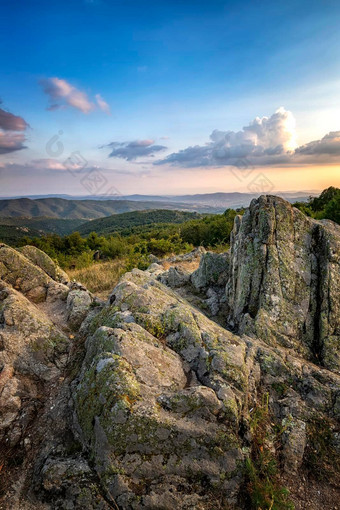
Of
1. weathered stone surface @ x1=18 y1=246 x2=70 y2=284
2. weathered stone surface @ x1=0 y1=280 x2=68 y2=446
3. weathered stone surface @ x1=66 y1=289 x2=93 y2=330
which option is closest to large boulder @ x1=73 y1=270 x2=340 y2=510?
weathered stone surface @ x1=0 y1=280 x2=68 y2=446

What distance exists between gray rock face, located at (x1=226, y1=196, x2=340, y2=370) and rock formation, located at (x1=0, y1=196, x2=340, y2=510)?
0.04m

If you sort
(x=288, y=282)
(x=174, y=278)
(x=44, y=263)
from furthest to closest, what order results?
(x=174, y=278), (x=44, y=263), (x=288, y=282)

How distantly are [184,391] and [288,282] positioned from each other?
17.9 ft

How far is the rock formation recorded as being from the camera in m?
4.23

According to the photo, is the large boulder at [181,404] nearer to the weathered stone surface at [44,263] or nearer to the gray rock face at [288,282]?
the gray rock face at [288,282]

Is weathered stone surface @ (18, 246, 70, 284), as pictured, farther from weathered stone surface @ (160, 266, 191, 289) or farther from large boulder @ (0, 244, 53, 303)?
weathered stone surface @ (160, 266, 191, 289)

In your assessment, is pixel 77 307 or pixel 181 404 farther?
pixel 77 307

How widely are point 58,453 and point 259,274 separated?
7.36m

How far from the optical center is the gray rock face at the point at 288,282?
26.0 feet

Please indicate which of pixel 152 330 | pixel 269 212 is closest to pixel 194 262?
pixel 269 212

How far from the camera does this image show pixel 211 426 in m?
4.64

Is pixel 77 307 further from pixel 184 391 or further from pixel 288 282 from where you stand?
pixel 288 282

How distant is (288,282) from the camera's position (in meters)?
8.60

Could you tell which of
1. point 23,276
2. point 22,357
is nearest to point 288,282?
point 22,357
